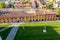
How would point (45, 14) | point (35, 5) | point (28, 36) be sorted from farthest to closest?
point (35, 5) < point (45, 14) < point (28, 36)

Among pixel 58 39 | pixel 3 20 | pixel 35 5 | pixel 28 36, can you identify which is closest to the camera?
pixel 58 39

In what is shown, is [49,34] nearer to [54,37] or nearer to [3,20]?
[54,37]

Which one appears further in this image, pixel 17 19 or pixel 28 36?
pixel 17 19

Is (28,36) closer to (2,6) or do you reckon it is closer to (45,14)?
(45,14)

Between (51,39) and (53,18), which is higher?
(51,39)

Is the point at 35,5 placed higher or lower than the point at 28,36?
lower

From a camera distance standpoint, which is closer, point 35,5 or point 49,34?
point 49,34

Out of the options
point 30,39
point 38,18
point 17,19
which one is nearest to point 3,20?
point 17,19

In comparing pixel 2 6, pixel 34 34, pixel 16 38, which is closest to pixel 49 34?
pixel 34 34

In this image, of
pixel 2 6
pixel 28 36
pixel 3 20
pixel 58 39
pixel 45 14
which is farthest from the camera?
pixel 2 6
